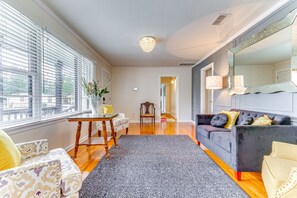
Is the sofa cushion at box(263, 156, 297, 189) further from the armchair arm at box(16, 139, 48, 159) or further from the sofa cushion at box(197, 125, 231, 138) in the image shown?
the armchair arm at box(16, 139, 48, 159)

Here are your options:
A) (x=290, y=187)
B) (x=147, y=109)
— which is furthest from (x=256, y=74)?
(x=147, y=109)

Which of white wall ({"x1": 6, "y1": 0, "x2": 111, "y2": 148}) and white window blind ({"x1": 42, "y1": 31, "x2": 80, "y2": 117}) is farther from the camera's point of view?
white window blind ({"x1": 42, "y1": 31, "x2": 80, "y2": 117})

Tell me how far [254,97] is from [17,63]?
11.5 ft

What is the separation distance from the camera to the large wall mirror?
6.51ft

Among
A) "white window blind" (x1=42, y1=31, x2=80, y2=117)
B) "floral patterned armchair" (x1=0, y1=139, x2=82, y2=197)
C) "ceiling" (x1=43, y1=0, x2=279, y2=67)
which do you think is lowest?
"floral patterned armchair" (x1=0, y1=139, x2=82, y2=197)

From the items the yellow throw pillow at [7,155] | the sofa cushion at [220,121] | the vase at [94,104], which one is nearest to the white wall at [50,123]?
the vase at [94,104]

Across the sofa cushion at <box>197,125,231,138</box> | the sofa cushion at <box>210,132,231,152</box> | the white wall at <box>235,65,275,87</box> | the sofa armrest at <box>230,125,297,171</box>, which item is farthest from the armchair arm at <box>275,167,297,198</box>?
the white wall at <box>235,65,275,87</box>

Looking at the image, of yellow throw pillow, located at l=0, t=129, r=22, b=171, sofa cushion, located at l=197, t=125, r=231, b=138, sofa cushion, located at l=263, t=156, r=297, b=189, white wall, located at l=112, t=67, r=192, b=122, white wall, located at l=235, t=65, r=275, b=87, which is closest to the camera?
yellow throw pillow, located at l=0, t=129, r=22, b=171

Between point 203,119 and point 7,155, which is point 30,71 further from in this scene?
point 203,119

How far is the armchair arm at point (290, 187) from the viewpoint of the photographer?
118 cm

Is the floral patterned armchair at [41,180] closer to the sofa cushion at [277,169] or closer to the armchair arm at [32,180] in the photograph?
the armchair arm at [32,180]

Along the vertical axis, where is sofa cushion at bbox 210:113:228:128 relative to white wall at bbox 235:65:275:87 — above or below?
below

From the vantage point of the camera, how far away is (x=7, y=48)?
5.67ft

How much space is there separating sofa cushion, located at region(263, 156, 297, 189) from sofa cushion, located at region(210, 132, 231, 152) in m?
0.52
